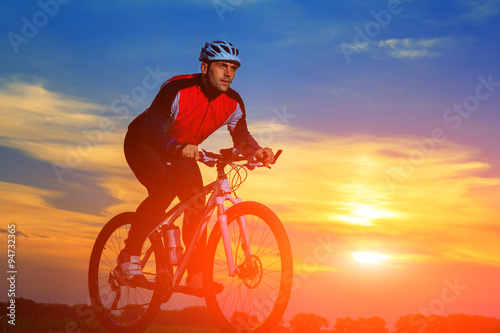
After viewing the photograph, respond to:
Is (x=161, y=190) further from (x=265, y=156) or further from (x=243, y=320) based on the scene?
(x=243, y=320)

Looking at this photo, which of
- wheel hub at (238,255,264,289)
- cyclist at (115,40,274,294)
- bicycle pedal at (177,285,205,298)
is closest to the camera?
wheel hub at (238,255,264,289)

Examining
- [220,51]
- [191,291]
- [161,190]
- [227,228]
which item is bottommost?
[191,291]

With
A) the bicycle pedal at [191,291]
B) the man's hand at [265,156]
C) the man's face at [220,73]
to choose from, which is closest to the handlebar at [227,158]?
the man's hand at [265,156]

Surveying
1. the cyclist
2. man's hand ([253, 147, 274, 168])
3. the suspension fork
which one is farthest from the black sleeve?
man's hand ([253, 147, 274, 168])

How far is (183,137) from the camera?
703cm

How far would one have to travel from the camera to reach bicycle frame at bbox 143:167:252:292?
5773 mm

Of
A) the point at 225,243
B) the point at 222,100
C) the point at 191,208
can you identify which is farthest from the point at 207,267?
the point at 222,100

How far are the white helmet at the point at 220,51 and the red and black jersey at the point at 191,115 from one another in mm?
434

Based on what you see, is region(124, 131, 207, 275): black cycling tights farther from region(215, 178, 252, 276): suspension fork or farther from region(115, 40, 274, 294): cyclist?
region(215, 178, 252, 276): suspension fork

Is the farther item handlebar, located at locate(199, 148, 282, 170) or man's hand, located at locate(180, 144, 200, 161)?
handlebar, located at locate(199, 148, 282, 170)

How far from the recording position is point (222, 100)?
7133mm

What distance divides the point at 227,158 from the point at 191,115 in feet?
3.87

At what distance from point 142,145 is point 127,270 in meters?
1.70

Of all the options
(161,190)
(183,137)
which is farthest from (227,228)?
(183,137)
